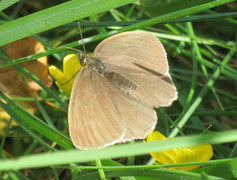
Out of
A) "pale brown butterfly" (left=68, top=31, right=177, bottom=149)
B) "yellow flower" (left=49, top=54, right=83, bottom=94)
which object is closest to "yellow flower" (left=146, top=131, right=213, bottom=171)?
"pale brown butterfly" (left=68, top=31, right=177, bottom=149)

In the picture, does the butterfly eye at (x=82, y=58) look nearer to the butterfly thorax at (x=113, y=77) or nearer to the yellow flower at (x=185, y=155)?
the butterfly thorax at (x=113, y=77)

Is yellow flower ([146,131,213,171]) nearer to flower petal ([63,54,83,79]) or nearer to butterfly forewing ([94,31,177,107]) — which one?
butterfly forewing ([94,31,177,107])

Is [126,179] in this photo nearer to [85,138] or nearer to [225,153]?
[85,138]

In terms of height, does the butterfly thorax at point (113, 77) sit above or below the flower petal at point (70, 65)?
below

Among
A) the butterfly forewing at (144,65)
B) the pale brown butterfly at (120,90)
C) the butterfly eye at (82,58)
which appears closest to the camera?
the pale brown butterfly at (120,90)

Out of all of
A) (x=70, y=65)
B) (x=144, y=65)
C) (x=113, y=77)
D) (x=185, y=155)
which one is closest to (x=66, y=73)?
(x=70, y=65)

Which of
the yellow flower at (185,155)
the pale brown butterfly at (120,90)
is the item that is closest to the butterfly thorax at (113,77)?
the pale brown butterfly at (120,90)
